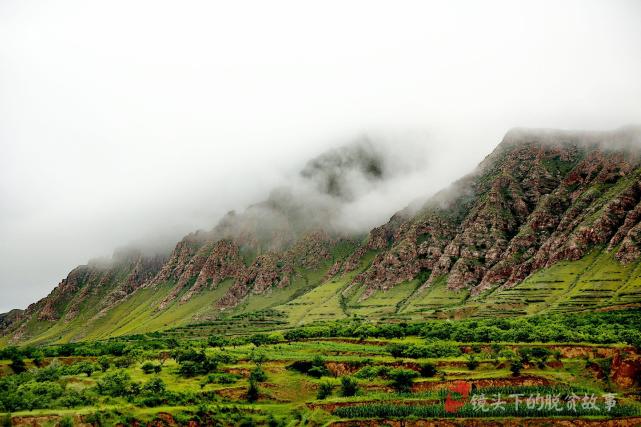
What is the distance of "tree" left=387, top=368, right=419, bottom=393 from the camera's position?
120m

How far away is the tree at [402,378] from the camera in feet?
393

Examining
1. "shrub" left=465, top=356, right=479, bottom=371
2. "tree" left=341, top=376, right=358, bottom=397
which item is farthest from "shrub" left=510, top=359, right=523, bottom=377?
"tree" left=341, top=376, right=358, bottom=397

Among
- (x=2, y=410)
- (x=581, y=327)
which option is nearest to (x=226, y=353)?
(x=2, y=410)

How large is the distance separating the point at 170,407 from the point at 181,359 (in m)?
39.9

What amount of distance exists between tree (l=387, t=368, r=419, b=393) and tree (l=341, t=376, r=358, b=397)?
31.0 ft

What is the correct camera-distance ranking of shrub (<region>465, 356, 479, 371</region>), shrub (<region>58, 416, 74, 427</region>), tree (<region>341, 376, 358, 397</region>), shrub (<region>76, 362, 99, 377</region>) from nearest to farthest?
shrub (<region>58, 416, 74, 427</region>) → tree (<region>341, 376, 358, 397</region>) → shrub (<region>465, 356, 479, 371</region>) → shrub (<region>76, 362, 99, 377</region>)

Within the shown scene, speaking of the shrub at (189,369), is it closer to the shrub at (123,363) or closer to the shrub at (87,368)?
the shrub at (123,363)

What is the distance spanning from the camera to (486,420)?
97.2 meters

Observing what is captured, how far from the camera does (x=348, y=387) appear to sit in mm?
119062

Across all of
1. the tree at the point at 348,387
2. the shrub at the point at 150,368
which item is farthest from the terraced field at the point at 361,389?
the shrub at the point at 150,368

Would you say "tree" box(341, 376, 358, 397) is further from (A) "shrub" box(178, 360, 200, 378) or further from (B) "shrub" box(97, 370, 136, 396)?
(B) "shrub" box(97, 370, 136, 396)

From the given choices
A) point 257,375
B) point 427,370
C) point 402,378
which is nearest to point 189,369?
point 257,375

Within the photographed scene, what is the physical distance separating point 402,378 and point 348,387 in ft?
44.4

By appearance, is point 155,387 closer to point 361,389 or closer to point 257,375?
point 257,375
